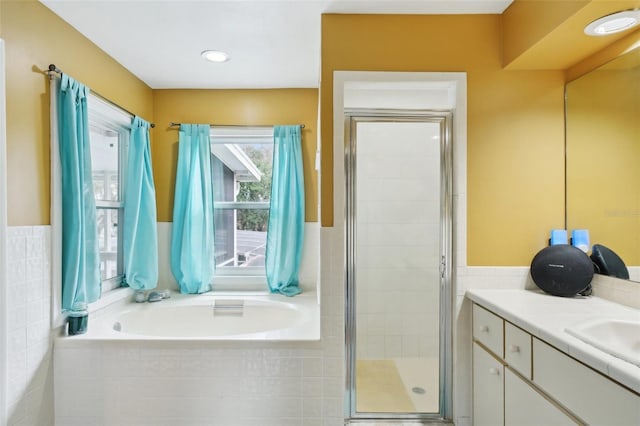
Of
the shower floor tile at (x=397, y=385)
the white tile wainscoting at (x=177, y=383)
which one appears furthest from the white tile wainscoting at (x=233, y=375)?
the shower floor tile at (x=397, y=385)

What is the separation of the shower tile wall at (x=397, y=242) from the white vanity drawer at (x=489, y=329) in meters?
0.32

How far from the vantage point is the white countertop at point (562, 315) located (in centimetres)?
97

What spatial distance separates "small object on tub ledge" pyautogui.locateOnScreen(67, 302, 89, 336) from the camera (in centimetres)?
191

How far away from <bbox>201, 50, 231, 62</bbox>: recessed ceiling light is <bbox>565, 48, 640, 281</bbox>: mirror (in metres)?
2.18

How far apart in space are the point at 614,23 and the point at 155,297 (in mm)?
3243

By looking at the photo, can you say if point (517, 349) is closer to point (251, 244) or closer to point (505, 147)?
point (505, 147)

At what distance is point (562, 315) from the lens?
1441 mm

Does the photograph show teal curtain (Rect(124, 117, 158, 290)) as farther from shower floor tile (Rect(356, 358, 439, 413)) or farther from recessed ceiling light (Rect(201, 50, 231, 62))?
shower floor tile (Rect(356, 358, 439, 413))

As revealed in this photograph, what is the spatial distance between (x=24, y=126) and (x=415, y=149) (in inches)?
85.4

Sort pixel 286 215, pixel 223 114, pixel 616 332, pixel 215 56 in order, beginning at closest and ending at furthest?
pixel 616 332, pixel 215 56, pixel 286 215, pixel 223 114

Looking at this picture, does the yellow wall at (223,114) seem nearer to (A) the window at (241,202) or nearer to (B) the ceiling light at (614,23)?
(A) the window at (241,202)

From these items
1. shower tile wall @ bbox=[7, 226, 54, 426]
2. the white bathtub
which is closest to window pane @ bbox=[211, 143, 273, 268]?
the white bathtub

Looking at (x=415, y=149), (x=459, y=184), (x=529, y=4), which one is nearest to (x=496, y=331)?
(x=459, y=184)

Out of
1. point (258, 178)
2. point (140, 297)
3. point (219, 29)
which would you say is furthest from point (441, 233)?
point (140, 297)
